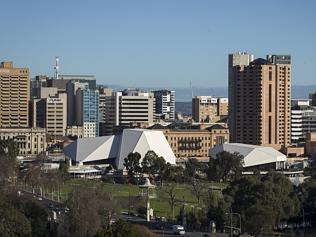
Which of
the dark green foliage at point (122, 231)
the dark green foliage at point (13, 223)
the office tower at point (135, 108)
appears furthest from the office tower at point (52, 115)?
the dark green foliage at point (122, 231)

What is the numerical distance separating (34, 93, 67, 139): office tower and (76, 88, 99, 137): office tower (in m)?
2.18

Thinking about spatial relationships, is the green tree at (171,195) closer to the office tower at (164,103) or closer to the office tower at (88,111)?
the office tower at (88,111)

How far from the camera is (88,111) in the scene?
74.8m

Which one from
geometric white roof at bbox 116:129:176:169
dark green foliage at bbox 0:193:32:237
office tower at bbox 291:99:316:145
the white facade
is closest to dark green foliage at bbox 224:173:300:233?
dark green foliage at bbox 0:193:32:237

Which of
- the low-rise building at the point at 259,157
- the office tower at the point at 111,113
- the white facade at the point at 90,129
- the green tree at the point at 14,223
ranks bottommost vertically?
the green tree at the point at 14,223

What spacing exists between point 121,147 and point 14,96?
19.4 m

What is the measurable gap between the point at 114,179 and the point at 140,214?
15.8m

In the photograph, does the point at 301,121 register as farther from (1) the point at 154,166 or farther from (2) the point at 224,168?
(1) the point at 154,166

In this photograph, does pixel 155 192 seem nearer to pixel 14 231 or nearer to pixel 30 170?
pixel 30 170

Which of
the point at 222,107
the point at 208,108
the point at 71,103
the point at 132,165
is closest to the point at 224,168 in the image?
the point at 132,165

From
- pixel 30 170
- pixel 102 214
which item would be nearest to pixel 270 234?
pixel 102 214

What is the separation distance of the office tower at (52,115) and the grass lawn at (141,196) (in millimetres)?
26594

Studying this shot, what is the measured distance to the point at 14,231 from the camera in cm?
2267

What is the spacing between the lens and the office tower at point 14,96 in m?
68.6
